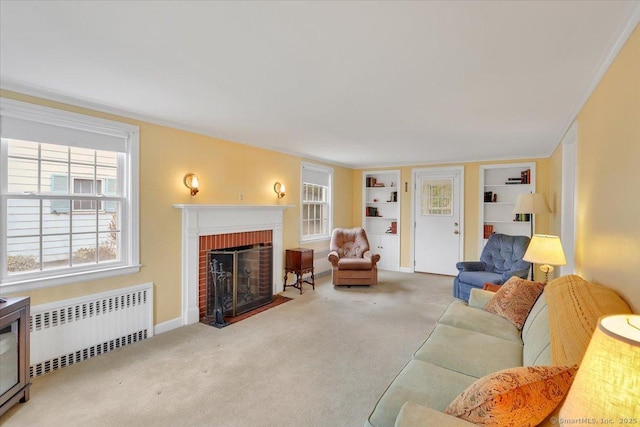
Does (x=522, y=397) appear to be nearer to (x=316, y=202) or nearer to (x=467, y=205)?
(x=316, y=202)

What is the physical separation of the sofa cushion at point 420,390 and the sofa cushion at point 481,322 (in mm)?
759

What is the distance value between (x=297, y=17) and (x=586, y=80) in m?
2.12

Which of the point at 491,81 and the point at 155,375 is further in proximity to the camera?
the point at 155,375

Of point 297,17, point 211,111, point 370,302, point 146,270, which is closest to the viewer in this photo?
point 297,17

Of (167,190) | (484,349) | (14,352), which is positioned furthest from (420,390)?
(167,190)

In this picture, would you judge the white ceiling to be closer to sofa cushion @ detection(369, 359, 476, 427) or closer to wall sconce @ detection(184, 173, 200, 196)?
wall sconce @ detection(184, 173, 200, 196)

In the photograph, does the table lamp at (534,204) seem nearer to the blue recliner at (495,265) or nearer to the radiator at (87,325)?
the blue recliner at (495,265)

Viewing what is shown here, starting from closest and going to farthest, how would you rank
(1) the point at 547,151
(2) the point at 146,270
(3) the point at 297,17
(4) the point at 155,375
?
(3) the point at 297,17 < (4) the point at 155,375 < (2) the point at 146,270 < (1) the point at 547,151

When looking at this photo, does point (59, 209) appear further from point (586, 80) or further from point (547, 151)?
point (547, 151)

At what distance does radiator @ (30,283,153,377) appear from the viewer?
2578 millimetres

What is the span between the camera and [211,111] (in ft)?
10.2

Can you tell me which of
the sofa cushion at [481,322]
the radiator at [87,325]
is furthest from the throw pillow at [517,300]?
the radiator at [87,325]

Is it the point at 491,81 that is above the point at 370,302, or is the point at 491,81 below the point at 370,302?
above

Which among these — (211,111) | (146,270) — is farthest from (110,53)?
(146,270)
